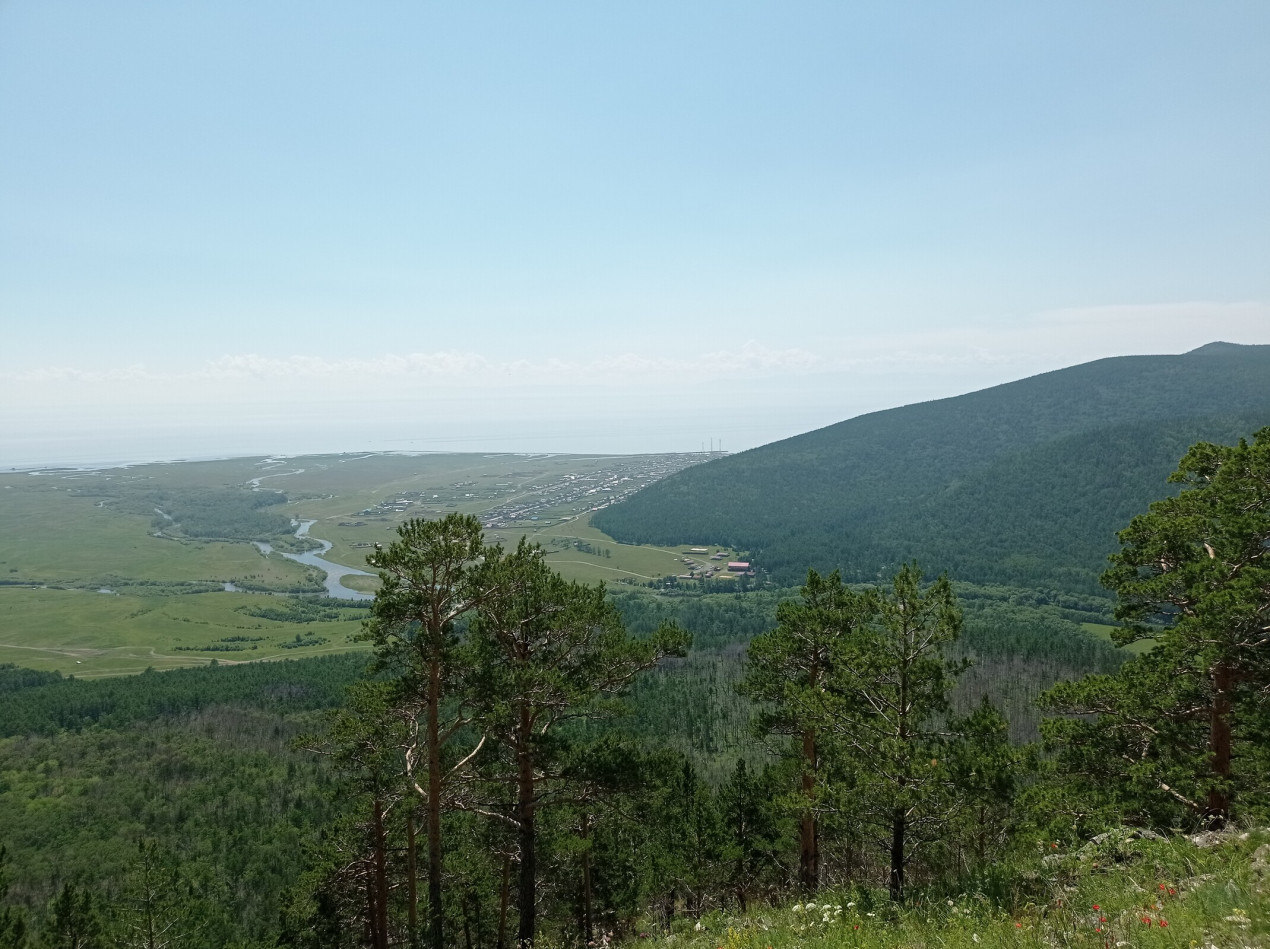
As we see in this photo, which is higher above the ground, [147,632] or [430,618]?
[430,618]

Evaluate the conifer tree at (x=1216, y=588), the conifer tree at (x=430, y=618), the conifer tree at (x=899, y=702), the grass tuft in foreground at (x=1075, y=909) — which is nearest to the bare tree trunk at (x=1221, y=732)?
the conifer tree at (x=1216, y=588)

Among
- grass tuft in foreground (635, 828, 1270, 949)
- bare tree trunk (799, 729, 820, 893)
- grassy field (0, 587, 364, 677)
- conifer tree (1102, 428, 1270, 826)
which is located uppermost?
conifer tree (1102, 428, 1270, 826)

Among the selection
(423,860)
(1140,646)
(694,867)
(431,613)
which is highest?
(431,613)

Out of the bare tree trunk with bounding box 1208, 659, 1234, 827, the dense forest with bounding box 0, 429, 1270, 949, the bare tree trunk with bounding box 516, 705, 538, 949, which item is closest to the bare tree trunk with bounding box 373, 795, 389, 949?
the dense forest with bounding box 0, 429, 1270, 949

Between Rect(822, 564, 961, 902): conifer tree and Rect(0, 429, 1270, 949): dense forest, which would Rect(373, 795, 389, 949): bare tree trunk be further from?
Rect(822, 564, 961, 902): conifer tree

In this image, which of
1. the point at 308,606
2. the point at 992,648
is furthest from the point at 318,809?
the point at 308,606

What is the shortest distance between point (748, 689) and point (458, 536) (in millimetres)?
8833

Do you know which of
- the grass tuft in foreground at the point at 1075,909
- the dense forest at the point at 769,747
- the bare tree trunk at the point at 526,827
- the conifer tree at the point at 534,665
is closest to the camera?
the grass tuft in foreground at the point at 1075,909

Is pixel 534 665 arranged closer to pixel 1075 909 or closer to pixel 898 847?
pixel 898 847

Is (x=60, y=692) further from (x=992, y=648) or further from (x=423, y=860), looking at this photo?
(x=992, y=648)

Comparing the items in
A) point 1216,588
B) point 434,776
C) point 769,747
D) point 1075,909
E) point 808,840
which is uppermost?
point 1216,588

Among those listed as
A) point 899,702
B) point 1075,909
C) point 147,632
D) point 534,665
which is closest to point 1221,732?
point 899,702

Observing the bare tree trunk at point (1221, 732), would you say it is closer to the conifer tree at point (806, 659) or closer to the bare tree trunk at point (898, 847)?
the bare tree trunk at point (898, 847)

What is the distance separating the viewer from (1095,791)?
1291 cm
